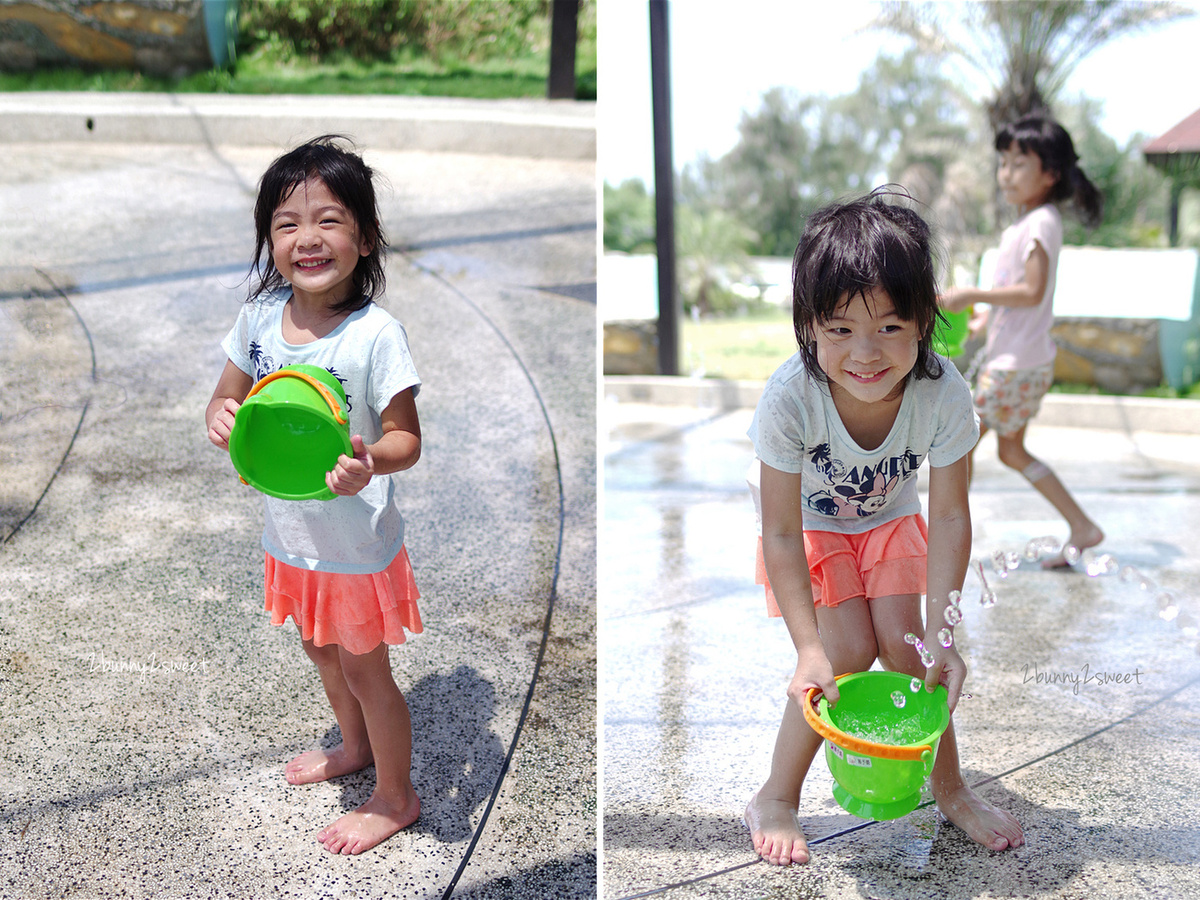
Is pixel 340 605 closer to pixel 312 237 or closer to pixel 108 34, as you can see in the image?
pixel 312 237

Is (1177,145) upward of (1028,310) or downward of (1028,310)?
upward

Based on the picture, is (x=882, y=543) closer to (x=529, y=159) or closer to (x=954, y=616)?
(x=954, y=616)

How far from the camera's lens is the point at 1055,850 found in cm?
186

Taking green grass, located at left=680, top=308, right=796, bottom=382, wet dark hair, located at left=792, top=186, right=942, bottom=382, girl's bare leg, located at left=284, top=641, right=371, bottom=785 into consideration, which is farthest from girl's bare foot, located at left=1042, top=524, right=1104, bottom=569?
green grass, located at left=680, top=308, right=796, bottom=382

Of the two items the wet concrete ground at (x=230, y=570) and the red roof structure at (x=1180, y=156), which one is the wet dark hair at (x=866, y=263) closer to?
the wet concrete ground at (x=230, y=570)

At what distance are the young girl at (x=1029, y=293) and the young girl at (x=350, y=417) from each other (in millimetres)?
2309

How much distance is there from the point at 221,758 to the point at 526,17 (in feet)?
16.0

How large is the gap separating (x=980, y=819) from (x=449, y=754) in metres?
1.06

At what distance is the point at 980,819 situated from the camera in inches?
74.8

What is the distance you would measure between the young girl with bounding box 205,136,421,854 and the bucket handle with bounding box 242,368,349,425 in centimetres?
7

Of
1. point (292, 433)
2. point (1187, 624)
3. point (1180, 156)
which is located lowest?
point (1187, 624)

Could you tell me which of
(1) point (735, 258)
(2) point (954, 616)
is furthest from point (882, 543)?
(1) point (735, 258)

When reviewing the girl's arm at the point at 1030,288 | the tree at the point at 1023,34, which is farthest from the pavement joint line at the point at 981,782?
the tree at the point at 1023,34

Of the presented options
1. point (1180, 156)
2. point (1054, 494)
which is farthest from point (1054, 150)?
point (1180, 156)
